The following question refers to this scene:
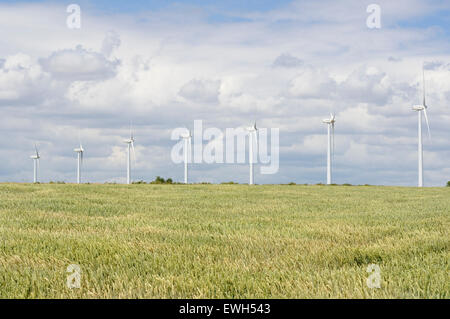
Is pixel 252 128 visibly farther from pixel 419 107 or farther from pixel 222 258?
pixel 222 258

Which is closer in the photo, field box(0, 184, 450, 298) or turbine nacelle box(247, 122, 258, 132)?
field box(0, 184, 450, 298)

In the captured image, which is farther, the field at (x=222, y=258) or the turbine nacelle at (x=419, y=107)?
the turbine nacelle at (x=419, y=107)

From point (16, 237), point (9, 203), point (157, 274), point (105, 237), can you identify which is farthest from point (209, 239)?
point (9, 203)

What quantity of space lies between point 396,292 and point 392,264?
2398mm

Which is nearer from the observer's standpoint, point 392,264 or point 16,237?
point 392,264

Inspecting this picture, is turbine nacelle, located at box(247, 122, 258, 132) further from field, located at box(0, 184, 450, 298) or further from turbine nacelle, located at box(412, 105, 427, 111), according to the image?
field, located at box(0, 184, 450, 298)

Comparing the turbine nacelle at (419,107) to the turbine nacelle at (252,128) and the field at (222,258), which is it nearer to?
the turbine nacelle at (252,128)

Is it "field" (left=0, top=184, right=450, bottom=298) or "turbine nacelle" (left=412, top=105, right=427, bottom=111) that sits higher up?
"turbine nacelle" (left=412, top=105, right=427, bottom=111)

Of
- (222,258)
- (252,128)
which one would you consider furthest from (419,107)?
(222,258)

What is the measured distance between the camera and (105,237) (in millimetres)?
13023

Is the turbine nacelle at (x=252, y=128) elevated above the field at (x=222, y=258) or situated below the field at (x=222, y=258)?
above

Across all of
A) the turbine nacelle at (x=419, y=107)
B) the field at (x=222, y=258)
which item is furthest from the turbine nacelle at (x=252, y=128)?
the field at (x=222, y=258)

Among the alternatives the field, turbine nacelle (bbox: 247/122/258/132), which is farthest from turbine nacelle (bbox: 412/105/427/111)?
the field
